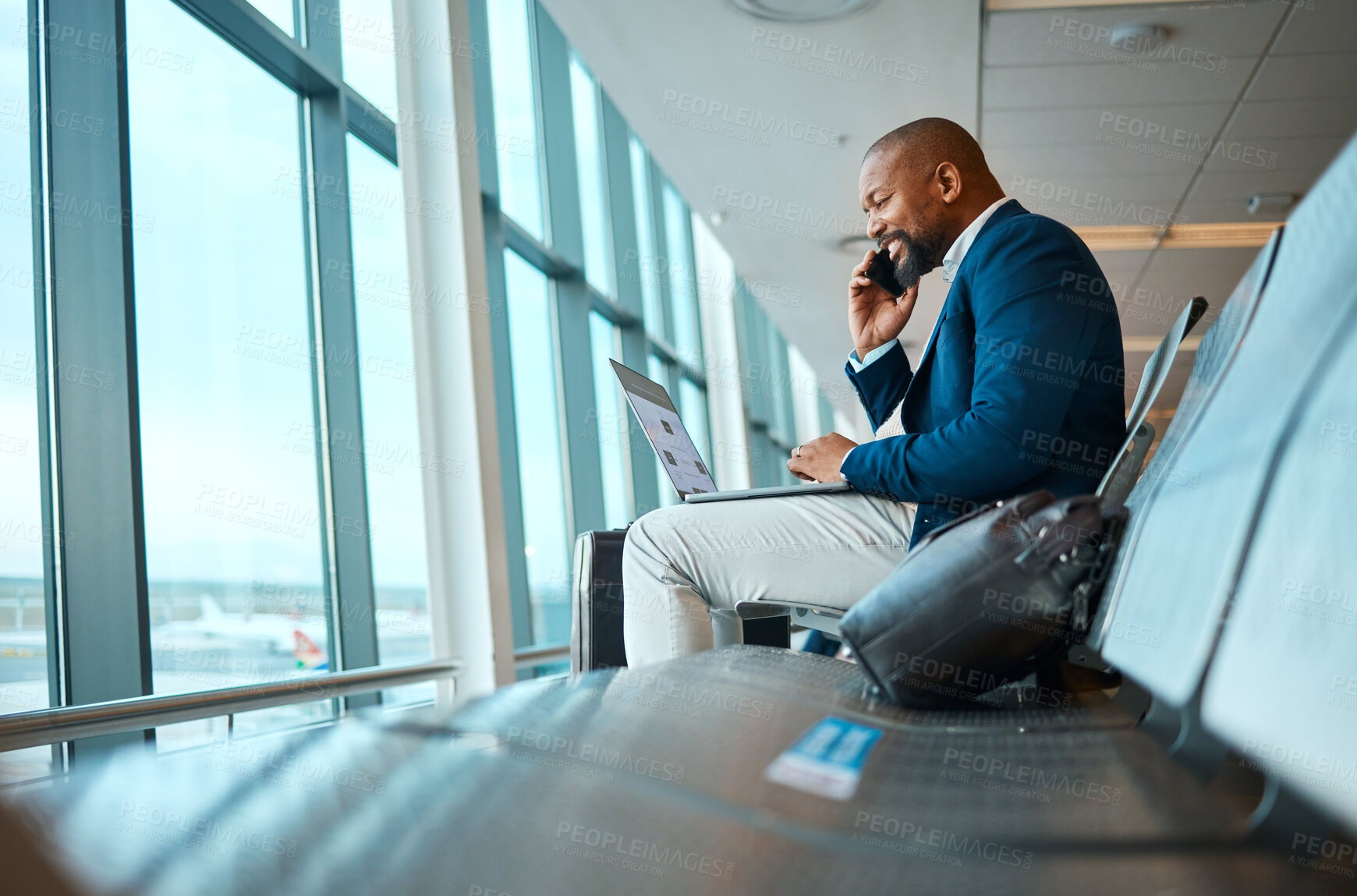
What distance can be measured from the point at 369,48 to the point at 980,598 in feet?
12.9

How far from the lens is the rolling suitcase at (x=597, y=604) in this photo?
204cm

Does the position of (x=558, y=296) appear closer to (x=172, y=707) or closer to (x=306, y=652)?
(x=306, y=652)

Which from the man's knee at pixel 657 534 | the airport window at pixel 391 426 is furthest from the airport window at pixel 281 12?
the man's knee at pixel 657 534

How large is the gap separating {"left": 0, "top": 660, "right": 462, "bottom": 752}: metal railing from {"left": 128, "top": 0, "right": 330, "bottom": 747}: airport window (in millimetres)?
355

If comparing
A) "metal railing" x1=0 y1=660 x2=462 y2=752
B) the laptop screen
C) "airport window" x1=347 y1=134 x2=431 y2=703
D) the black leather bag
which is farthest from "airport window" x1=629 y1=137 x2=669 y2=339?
the black leather bag

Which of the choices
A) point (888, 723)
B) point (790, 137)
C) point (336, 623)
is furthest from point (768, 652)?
point (790, 137)

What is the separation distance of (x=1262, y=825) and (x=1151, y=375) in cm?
100

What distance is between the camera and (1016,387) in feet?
4.44

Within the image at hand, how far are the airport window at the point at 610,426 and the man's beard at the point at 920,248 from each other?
13.5 feet


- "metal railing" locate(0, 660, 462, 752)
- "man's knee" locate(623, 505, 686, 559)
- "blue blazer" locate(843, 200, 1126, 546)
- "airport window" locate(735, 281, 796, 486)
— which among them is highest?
"airport window" locate(735, 281, 796, 486)

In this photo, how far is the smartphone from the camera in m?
2.09

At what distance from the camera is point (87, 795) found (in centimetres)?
63

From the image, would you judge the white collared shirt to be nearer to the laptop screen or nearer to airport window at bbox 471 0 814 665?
the laptop screen

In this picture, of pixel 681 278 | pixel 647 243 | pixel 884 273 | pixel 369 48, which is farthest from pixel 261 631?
pixel 681 278
